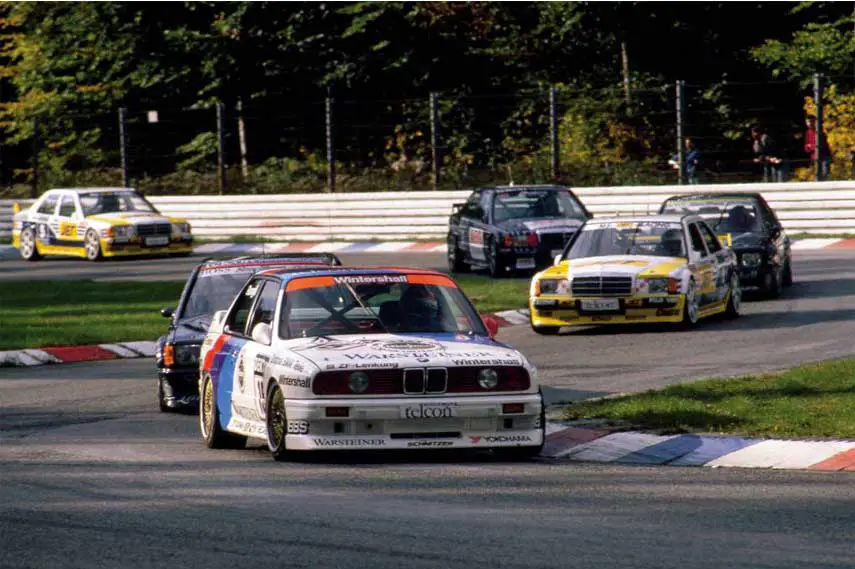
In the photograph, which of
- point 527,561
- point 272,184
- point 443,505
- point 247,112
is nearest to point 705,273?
point 443,505

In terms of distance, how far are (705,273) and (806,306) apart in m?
2.37

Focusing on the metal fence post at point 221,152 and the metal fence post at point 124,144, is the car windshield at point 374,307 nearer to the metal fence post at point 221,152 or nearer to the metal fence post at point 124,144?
the metal fence post at point 221,152

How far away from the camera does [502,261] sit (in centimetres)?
2955

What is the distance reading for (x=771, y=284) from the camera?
25.0 meters

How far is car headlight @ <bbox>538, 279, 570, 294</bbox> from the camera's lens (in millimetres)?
21516

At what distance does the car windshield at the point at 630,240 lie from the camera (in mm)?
22328

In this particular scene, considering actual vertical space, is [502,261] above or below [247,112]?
below

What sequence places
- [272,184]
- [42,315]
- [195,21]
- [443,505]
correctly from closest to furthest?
[443,505], [42,315], [272,184], [195,21]

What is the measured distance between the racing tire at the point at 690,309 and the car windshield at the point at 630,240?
65 cm

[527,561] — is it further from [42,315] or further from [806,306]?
[42,315]

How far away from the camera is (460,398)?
11539 millimetres

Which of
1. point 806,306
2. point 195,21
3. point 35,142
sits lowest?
point 806,306

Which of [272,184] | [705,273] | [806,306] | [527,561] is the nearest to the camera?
[527,561]

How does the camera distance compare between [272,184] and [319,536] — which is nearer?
[319,536]
